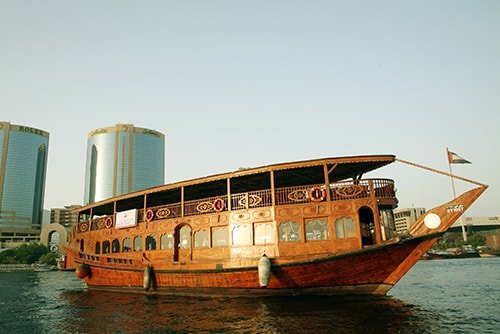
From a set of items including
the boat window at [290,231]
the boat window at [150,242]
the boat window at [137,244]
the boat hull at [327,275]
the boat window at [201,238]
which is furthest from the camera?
the boat window at [137,244]

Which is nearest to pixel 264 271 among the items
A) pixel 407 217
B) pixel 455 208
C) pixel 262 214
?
pixel 262 214

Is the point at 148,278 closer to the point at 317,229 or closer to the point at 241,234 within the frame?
the point at 241,234

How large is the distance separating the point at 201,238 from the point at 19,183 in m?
145

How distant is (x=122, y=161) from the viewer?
157375 mm

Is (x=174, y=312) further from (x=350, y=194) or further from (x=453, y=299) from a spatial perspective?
(x=453, y=299)

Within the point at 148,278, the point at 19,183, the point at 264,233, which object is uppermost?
the point at 19,183

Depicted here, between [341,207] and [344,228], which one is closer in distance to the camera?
[344,228]

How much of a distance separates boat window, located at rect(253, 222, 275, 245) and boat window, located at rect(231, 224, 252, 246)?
0.32 meters

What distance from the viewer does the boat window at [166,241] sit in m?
18.2

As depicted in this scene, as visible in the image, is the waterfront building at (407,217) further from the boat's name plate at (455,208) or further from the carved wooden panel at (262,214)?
the carved wooden panel at (262,214)

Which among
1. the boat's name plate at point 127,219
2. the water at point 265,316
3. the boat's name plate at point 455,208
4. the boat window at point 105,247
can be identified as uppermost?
the boat's name plate at point 127,219

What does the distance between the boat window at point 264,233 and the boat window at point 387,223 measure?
4.50 metres

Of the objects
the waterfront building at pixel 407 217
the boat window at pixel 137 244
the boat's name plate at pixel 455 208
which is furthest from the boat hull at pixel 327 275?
the waterfront building at pixel 407 217

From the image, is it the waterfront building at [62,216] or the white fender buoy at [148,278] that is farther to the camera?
the waterfront building at [62,216]
